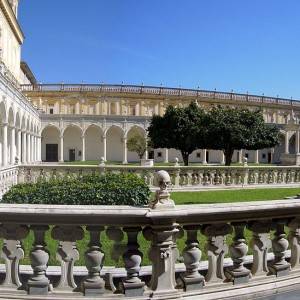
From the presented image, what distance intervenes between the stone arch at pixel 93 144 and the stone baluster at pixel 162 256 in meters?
56.7

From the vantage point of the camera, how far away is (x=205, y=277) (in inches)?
125

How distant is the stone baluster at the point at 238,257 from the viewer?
3174mm

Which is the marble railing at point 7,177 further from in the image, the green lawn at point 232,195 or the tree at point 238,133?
the tree at point 238,133

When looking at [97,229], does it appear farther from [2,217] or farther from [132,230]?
[2,217]

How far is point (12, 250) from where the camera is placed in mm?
2898

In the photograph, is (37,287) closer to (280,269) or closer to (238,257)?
(238,257)

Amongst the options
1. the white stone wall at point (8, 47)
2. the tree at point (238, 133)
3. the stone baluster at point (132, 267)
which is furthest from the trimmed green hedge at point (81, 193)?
the white stone wall at point (8, 47)

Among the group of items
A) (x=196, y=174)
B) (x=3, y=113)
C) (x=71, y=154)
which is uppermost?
(x=3, y=113)

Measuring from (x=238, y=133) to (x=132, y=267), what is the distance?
20.7 metres

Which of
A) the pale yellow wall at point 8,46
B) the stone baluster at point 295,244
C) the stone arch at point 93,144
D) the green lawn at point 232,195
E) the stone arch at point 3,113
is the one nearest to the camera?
the stone baluster at point 295,244

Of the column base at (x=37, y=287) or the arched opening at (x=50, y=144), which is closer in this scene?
the column base at (x=37, y=287)

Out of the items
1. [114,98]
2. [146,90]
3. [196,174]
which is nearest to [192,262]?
[196,174]

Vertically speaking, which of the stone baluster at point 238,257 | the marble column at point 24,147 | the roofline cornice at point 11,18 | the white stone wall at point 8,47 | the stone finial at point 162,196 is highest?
the roofline cornice at point 11,18

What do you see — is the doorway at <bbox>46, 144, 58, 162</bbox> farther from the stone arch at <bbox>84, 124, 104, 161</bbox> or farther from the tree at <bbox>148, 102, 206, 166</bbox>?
the tree at <bbox>148, 102, 206, 166</bbox>
